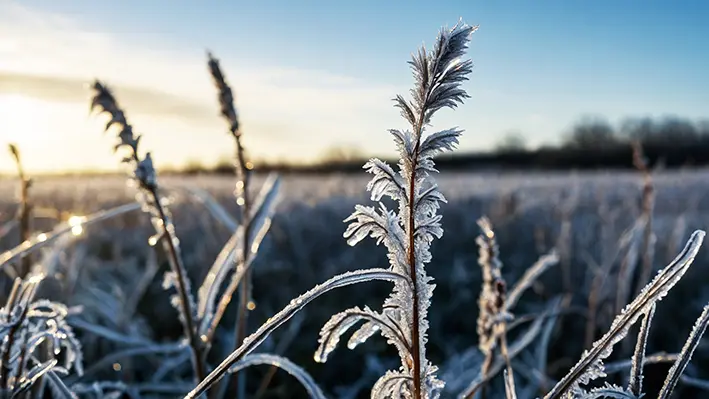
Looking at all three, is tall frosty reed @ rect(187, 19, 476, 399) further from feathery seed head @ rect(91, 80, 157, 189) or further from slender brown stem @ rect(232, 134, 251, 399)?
slender brown stem @ rect(232, 134, 251, 399)

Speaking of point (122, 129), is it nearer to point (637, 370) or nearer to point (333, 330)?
point (333, 330)

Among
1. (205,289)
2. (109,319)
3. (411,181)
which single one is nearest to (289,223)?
(109,319)

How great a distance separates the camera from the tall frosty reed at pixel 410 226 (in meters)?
0.52

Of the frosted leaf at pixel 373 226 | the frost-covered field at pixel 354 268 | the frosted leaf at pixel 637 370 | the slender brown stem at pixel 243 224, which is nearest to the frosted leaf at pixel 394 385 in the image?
the frosted leaf at pixel 373 226

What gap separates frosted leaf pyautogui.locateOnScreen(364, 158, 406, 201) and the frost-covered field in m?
0.81

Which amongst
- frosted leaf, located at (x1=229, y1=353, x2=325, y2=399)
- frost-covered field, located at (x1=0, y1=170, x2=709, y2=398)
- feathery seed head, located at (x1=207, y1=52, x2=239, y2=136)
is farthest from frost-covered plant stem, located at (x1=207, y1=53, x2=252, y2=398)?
frost-covered field, located at (x1=0, y1=170, x2=709, y2=398)

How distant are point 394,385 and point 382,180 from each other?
0.19m

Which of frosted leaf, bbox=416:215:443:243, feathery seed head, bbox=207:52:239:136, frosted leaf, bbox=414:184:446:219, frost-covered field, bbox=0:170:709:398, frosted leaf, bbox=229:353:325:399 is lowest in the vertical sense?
frost-covered field, bbox=0:170:709:398

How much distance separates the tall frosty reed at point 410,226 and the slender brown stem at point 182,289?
0.25 meters

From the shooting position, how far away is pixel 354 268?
3562 mm

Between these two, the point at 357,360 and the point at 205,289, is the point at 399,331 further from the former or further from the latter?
the point at 357,360

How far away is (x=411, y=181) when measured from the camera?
53cm

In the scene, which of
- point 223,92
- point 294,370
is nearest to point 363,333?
point 294,370

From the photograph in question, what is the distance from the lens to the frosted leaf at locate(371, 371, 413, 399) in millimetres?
573
